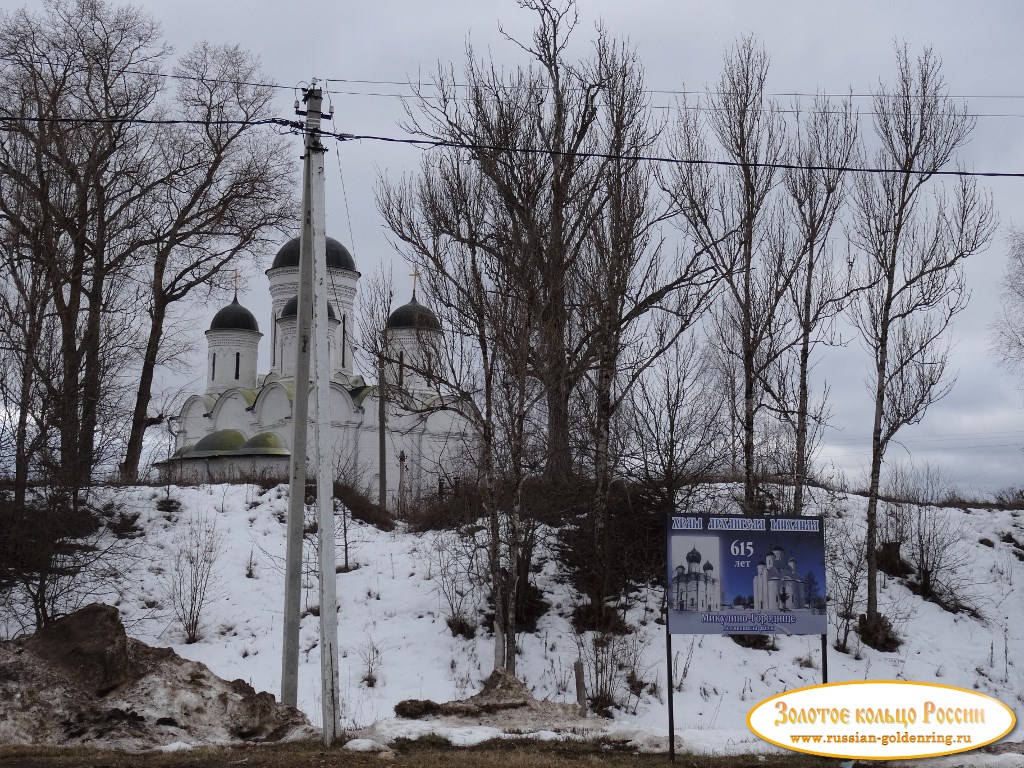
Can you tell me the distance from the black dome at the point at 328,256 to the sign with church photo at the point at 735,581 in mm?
31701

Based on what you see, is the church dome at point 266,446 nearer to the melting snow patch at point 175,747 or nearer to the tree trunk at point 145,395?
the tree trunk at point 145,395

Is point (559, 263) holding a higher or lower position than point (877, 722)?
higher

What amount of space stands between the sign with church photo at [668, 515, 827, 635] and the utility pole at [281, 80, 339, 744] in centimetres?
327

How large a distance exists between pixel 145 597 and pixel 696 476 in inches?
398

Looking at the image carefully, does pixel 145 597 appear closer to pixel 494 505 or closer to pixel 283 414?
pixel 494 505

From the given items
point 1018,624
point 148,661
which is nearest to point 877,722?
point 148,661

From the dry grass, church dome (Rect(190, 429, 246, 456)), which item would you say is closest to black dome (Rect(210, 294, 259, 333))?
church dome (Rect(190, 429, 246, 456))

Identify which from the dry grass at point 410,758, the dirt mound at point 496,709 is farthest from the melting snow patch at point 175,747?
the dirt mound at point 496,709

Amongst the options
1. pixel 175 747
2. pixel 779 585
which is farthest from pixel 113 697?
pixel 779 585

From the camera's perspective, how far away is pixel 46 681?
1172 centimetres

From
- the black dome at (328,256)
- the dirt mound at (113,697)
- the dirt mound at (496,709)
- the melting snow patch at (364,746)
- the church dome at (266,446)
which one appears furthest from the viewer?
the black dome at (328,256)

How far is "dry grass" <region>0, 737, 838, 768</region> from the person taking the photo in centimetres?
923

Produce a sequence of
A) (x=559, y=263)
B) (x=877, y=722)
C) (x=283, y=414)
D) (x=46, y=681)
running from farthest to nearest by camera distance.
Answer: (x=283, y=414), (x=559, y=263), (x=46, y=681), (x=877, y=722)

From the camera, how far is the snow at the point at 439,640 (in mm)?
15633
